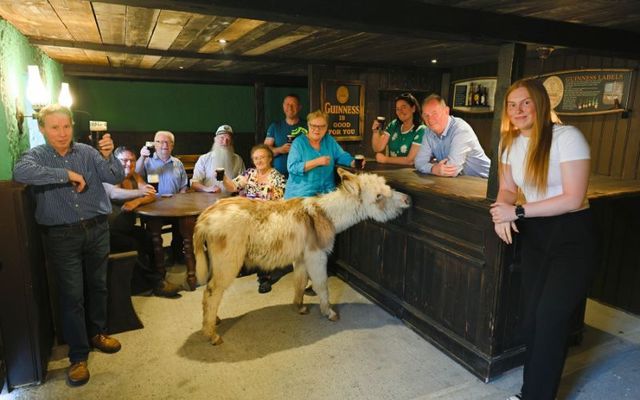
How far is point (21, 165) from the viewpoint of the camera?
2461 mm

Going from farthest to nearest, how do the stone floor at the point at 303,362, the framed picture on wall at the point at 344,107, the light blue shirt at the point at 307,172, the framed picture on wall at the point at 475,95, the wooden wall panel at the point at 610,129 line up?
1. the framed picture on wall at the point at 344,107
2. the framed picture on wall at the point at 475,95
3. the wooden wall panel at the point at 610,129
4. the light blue shirt at the point at 307,172
5. the stone floor at the point at 303,362

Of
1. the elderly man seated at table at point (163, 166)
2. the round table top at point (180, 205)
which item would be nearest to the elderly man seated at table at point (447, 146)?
the round table top at point (180, 205)

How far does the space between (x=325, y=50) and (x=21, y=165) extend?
349 centimetres

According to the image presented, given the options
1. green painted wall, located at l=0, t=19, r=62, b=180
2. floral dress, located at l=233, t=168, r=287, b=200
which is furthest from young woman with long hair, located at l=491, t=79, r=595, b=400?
green painted wall, located at l=0, t=19, r=62, b=180

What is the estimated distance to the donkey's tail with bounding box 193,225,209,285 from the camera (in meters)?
3.15

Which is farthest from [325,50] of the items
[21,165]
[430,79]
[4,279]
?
[4,279]

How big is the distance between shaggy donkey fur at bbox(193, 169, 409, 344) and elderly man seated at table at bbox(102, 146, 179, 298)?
1009mm

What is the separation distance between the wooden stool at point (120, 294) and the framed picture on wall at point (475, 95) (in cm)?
497

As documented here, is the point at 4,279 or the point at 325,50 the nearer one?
the point at 4,279

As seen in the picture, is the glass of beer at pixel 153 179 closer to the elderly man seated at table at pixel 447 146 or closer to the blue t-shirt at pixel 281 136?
the blue t-shirt at pixel 281 136

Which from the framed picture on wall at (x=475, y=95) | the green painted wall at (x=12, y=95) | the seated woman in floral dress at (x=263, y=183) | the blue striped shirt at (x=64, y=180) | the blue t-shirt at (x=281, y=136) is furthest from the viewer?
the framed picture on wall at (x=475, y=95)

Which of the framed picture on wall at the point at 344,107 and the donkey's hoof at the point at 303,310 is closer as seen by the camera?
the donkey's hoof at the point at 303,310

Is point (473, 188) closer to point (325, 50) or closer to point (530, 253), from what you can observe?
point (530, 253)

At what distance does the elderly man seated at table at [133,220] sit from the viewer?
400cm
